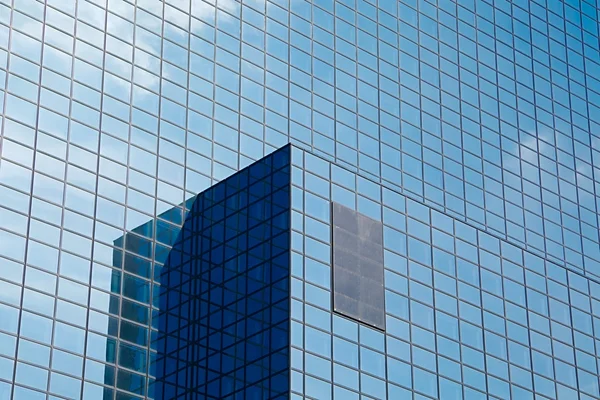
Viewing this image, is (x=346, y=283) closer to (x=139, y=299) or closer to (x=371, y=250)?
(x=371, y=250)

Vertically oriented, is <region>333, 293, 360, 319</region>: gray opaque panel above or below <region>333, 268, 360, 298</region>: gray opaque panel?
below

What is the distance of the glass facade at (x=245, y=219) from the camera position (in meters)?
68.4

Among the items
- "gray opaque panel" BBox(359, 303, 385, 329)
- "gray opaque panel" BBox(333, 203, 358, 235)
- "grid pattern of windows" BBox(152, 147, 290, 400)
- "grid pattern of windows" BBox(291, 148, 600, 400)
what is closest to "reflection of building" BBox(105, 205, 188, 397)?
"grid pattern of windows" BBox(152, 147, 290, 400)

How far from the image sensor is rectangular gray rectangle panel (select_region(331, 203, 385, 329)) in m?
69.7

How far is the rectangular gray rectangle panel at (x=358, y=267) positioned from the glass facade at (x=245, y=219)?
43 centimetres

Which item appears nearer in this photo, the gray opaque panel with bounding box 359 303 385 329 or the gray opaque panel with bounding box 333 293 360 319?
the gray opaque panel with bounding box 333 293 360 319

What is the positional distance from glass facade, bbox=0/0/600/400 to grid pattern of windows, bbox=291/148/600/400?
0.43 feet

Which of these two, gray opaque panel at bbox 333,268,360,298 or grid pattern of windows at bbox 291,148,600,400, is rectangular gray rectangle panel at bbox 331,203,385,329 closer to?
gray opaque panel at bbox 333,268,360,298

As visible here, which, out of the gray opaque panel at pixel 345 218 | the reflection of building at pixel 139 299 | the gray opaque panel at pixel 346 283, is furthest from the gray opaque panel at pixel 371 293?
the reflection of building at pixel 139 299

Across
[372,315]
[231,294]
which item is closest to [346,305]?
[372,315]

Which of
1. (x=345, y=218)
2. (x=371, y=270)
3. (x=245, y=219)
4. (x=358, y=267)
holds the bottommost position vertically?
(x=358, y=267)

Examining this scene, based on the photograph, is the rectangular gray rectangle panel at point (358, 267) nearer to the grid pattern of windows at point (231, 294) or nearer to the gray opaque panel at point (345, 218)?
the gray opaque panel at point (345, 218)

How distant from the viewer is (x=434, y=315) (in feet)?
245

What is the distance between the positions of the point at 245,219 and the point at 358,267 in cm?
702
